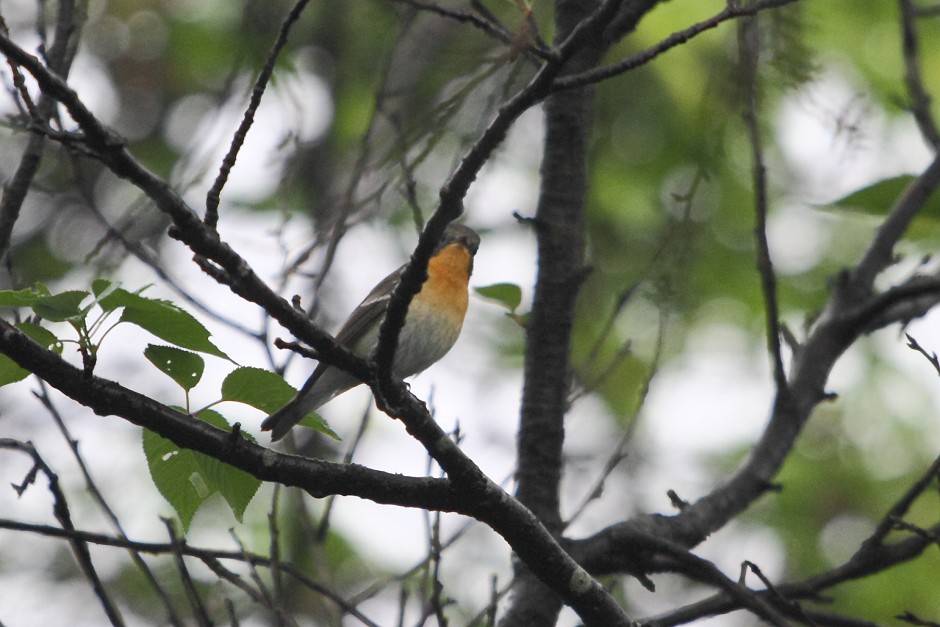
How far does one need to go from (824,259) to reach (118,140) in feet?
24.0

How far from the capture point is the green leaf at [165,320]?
202 centimetres

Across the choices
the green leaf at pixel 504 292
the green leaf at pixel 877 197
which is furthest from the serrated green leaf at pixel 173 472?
the green leaf at pixel 877 197

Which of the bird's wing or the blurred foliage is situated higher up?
the blurred foliage

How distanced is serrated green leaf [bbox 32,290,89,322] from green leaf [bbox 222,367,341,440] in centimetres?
34

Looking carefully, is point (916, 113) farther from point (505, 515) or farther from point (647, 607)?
point (647, 607)

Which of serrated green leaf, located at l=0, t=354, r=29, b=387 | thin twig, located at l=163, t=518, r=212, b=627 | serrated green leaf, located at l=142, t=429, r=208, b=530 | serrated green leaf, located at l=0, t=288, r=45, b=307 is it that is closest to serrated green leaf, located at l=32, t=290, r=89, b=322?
serrated green leaf, located at l=0, t=288, r=45, b=307

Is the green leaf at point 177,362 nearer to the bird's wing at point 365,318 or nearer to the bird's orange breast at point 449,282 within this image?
the bird's wing at point 365,318

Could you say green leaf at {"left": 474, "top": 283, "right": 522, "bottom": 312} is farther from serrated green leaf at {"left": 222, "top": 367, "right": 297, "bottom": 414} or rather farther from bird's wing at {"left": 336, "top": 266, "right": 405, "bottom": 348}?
bird's wing at {"left": 336, "top": 266, "right": 405, "bottom": 348}

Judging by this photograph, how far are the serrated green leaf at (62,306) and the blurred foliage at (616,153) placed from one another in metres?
1.96

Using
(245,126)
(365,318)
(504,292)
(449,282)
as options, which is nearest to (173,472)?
(245,126)

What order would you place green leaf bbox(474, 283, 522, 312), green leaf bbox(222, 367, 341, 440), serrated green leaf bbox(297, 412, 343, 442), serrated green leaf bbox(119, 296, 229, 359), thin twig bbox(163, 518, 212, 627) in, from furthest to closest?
green leaf bbox(474, 283, 522, 312)
thin twig bbox(163, 518, 212, 627)
serrated green leaf bbox(297, 412, 343, 442)
green leaf bbox(222, 367, 341, 440)
serrated green leaf bbox(119, 296, 229, 359)

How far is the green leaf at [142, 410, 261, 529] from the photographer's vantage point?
2.38 metres

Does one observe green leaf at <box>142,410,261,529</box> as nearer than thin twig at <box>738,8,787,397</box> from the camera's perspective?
Yes

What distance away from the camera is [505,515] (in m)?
2.59
